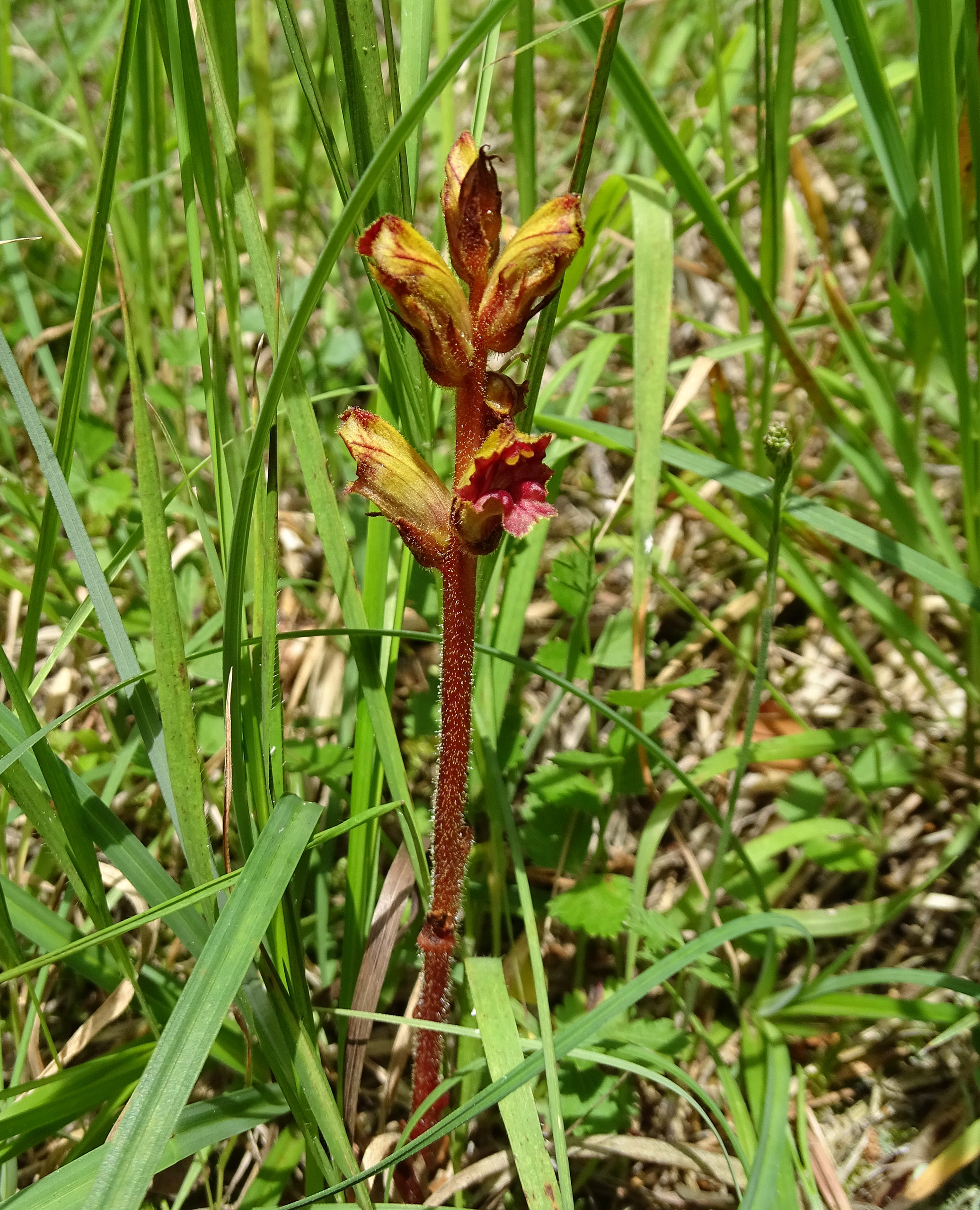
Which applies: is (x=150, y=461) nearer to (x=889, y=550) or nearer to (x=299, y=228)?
(x=889, y=550)

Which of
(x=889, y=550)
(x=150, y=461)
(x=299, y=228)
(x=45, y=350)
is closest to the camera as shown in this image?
(x=150, y=461)

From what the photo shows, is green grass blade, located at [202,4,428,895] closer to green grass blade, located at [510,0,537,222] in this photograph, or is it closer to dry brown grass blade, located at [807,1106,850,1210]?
green grass blade, located at [510,0,537,222]

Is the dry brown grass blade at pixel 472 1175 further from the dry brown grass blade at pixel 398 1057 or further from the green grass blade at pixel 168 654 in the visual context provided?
the green grass blade at pixel 168 654

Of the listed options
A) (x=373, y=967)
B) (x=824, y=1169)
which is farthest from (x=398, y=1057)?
(x=824, y=1169)

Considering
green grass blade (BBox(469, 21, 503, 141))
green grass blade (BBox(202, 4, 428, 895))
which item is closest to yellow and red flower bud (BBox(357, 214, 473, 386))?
green grass blade (BBox(202, 4, 428, 895))

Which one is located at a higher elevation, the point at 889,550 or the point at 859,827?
the point at 889,550

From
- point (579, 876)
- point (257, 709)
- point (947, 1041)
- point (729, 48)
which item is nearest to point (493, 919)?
point (579, 876)

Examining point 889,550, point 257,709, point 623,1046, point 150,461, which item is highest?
point 150,461
